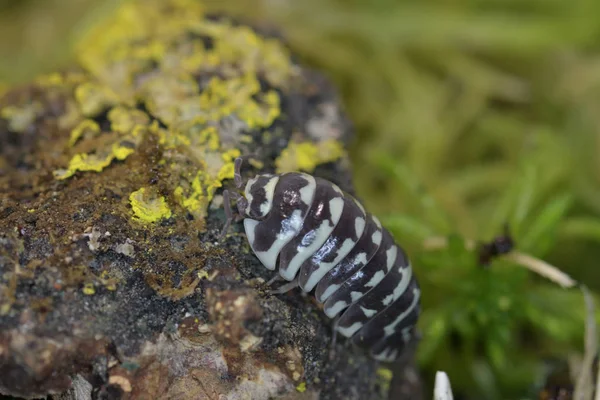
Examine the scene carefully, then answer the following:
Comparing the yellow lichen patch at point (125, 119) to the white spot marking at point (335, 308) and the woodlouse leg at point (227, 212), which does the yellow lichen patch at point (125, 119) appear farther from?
the white spot marking at point (335, 308)

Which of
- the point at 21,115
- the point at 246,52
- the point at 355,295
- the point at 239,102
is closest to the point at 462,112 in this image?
the point at 246,52

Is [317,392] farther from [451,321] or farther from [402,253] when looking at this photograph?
[451,321]

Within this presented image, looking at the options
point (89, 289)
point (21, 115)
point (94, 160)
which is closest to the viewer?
point (89, 289)

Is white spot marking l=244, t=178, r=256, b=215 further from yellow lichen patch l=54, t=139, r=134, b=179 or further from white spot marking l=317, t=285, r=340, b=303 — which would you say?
yellow lichen patch l=54, t=139, r=134, b=179

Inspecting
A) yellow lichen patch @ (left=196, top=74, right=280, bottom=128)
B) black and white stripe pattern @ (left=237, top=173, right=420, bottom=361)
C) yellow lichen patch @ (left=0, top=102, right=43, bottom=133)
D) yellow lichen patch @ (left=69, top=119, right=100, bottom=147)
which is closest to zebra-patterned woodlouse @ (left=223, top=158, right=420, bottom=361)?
black and white stripe pattern @ (left=237, top=173, right=420, bottom=361)

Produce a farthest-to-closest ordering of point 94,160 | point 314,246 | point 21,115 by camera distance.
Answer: point 21,115, point 94,160, point 314,246

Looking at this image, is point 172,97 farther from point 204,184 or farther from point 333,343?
point 333,343

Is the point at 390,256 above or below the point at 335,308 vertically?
above
